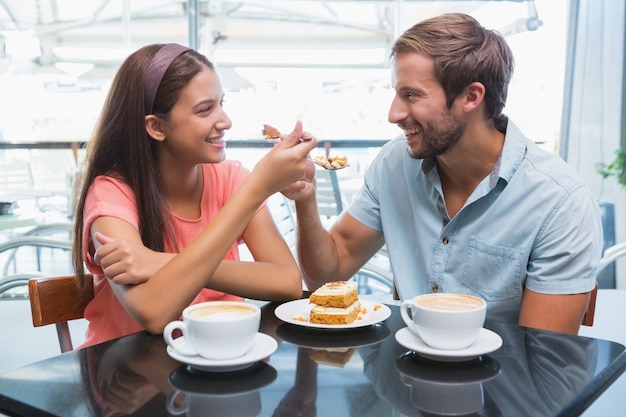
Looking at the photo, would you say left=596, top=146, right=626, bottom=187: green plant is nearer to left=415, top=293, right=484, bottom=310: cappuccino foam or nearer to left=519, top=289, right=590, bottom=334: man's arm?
left=519, top=289, right=590, bottom=334: man's arm

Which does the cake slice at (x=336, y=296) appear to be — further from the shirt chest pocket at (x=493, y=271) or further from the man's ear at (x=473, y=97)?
the man's ear at (x=473, y=97)

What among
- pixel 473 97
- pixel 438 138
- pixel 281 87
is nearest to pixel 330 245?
pixel 438 138

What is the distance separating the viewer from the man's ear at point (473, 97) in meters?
1.66

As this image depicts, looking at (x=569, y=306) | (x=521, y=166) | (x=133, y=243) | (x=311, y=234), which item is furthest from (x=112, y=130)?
(x=569, y=306)

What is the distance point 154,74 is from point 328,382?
3.04 ft

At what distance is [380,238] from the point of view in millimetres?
1914

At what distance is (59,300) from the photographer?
58.2 inches

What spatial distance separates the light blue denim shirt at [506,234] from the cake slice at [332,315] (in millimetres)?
467

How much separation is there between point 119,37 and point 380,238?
2563mm

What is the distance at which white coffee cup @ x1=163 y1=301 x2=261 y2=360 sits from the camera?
0.96m

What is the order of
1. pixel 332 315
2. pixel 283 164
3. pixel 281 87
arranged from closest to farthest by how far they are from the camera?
pixel 332 315 < pixel 283 164 < pixel 281 87

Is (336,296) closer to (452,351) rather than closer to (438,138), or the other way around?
(452,351)

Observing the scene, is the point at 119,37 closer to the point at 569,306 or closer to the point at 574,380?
the point at 569,306

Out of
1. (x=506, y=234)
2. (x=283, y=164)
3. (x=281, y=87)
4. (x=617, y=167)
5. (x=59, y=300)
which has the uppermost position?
(x=281, y=87)
